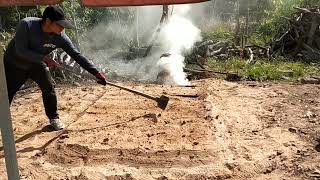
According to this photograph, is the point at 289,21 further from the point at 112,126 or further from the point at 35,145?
the point at 35,145

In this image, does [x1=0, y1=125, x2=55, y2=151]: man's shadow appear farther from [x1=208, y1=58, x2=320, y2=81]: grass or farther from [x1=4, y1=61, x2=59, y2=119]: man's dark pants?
[x1=208, y1=58, x2=320, y2=81]: grass

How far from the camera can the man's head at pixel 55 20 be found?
14.9 ft

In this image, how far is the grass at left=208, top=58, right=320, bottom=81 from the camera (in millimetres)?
8492

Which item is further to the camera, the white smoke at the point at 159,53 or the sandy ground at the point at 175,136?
the white smoke at the point at 159,53

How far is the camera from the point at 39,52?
5.04 metres

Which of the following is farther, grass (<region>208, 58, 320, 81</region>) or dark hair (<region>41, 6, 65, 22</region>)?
grass (<region>208, 58, 320, 81</region>)

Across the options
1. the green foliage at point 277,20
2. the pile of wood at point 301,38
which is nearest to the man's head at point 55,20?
the pile of wood at point 301,38

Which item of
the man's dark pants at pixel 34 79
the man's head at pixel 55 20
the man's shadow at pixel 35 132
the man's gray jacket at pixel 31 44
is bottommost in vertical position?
the man's shadow at pixel 35 132

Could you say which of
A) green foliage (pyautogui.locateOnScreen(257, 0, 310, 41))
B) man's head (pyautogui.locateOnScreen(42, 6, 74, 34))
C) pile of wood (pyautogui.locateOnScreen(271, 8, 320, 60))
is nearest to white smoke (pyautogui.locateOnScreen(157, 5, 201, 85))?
green foliage (pyautogui.locateOnScreen(257, 0, 310, 41))

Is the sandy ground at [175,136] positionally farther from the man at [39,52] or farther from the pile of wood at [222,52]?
the pile of wood at [222,52]

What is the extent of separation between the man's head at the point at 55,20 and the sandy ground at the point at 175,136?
1.35 metres

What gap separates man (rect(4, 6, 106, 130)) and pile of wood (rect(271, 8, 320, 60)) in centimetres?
655

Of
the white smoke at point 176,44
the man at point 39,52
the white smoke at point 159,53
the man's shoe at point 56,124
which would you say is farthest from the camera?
the white smoke at point 159,53

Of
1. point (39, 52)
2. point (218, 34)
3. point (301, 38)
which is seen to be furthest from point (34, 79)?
point (218, 34)
